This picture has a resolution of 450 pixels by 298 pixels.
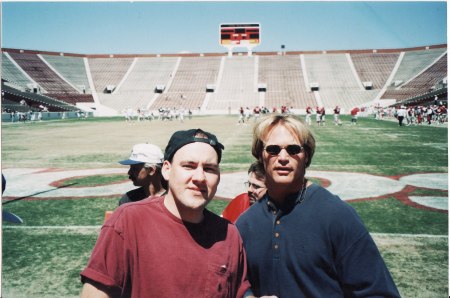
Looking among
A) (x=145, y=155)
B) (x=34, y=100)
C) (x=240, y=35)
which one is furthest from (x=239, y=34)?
(x=145, y=155)

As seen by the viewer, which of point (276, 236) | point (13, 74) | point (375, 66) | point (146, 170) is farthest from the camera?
point (375, 66)

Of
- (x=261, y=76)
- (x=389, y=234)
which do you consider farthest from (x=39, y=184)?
(x=261, y=76)

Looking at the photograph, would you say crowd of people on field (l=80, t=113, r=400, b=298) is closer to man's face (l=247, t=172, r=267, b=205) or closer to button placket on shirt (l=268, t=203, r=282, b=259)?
button placket on shirt (l=268, t=203, r=282, b=259)

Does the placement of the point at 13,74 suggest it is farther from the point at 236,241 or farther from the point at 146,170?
the point at 236,241

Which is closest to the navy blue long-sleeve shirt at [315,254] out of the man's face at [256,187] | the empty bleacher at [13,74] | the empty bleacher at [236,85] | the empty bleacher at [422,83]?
the man's face at [256,187]

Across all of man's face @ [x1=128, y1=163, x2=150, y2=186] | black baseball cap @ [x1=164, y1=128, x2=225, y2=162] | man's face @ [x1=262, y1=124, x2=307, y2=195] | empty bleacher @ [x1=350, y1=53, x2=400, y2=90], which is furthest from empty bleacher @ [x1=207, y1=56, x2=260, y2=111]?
black baseball cap @ [x1=164, y1=128, x2=225, y2=162]

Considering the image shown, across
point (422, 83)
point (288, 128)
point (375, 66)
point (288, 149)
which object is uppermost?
point (375, 66)

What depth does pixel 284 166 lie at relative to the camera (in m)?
2.38

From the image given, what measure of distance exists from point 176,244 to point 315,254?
0.74 meters

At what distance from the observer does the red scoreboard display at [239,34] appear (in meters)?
70.8

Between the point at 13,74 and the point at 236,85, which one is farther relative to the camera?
the point at 236,85

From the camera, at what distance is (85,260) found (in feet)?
17.4

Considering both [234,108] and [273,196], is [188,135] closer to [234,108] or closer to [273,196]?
[273,196]

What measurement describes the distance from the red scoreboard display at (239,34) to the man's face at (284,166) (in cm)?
7106
